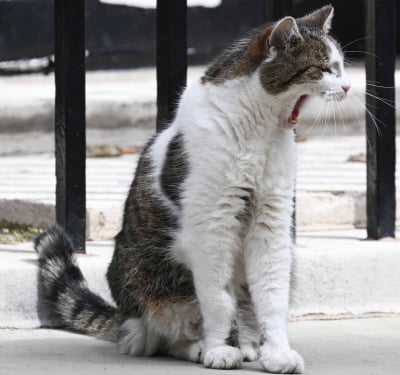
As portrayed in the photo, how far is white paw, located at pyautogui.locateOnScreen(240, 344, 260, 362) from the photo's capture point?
11.3 ft

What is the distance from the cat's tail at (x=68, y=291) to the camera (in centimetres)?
379

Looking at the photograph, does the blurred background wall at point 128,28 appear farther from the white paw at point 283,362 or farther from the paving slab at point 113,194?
the white paw at point 283,362

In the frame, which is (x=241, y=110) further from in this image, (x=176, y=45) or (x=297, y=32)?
(x=176, y=45)

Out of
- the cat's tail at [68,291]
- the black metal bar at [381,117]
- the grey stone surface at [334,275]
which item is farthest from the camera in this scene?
the black metal bar at [381,117]

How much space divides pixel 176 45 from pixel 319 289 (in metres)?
1.15

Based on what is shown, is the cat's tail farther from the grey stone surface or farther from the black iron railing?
the black iron railing

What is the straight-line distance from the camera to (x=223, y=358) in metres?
3.26

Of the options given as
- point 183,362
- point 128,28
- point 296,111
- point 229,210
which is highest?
point 128,28

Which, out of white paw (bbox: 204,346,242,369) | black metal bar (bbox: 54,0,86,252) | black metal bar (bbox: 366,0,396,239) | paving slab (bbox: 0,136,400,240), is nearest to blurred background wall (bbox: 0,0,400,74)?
paving slab (bbox: 0,136,400,240)

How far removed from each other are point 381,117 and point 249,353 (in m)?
1.47

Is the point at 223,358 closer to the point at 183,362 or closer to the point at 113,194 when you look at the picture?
the point at 183,362

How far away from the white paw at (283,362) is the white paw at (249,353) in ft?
0.60

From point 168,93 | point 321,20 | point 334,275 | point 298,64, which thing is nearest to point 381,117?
point 334,275

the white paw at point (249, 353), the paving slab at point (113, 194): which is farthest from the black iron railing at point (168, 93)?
the white paw at point (249, 353)
